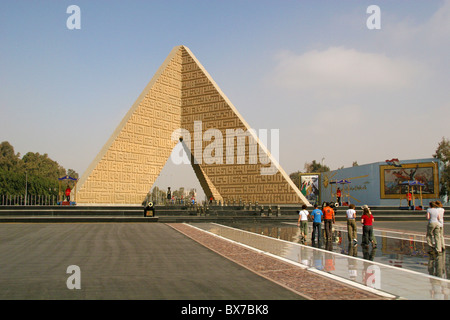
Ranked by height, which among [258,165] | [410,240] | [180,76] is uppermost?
[180,76]

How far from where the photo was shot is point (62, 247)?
9.52 meters

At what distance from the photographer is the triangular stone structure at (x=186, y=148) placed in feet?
87.3

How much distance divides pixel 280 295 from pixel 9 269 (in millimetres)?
4450

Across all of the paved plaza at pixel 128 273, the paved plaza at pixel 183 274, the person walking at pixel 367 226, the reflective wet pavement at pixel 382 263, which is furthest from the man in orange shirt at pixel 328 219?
the paved plaza at pixel 128 273

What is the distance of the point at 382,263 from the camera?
748 cm

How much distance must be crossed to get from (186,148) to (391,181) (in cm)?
1967

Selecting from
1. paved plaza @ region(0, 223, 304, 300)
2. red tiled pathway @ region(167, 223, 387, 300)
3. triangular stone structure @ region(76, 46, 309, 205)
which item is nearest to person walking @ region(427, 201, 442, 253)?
red tiled pathway @ region(167, 223, 387, 300)

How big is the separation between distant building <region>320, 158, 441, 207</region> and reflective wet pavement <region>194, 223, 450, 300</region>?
74.6ft

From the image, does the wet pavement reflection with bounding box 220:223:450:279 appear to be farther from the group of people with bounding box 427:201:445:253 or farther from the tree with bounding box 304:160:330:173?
the tree with bounding box 304:160:330:173

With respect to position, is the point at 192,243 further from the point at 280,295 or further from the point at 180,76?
the point at 180,76

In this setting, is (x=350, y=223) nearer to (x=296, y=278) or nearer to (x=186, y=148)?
(x=296, y=278)

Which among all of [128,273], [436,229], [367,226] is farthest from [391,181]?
[128,273]

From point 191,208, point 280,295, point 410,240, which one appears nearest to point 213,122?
point 191,208

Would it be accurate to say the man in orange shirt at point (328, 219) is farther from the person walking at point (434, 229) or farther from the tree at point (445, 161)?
the tree at point (445, 161)
